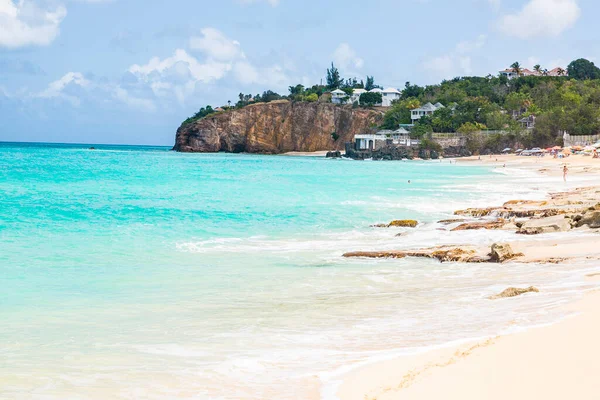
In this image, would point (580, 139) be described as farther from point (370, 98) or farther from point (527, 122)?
point (370, 98)

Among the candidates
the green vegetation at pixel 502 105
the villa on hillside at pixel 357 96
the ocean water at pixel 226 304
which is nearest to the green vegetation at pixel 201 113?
the green vegetation at pixel 502 105

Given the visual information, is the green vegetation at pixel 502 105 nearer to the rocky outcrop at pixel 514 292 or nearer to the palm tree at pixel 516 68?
the palm tree at pixel 516 68

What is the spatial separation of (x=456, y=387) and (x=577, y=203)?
2022 centimetres

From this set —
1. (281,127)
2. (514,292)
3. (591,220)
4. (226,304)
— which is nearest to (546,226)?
(591,220)

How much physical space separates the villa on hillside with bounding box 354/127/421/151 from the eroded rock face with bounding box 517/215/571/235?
8954 centimetres

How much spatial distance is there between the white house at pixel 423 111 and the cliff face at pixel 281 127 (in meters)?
19.5

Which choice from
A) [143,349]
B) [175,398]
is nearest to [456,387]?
[175,398]

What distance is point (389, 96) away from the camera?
144875 millimetres

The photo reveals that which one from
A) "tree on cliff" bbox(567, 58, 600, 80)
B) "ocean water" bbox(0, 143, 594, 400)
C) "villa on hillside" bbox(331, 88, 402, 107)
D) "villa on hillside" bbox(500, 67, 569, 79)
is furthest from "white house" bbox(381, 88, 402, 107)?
"ocean water" bbox(0, 143, 594, 400)

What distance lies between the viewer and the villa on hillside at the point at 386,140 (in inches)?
4277

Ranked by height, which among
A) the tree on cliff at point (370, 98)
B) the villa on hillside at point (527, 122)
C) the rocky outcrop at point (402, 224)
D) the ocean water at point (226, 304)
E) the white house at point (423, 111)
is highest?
the tree on cliff at point (370, 98)

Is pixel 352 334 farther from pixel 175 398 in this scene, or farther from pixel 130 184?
pixel 130 184

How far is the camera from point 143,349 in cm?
847

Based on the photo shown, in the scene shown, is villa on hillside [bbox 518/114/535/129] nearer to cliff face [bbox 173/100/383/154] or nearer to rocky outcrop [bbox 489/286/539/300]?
cliff face [bbox 173/100/383/154]
